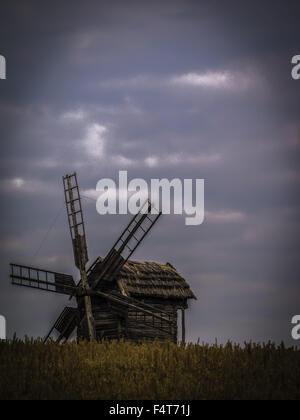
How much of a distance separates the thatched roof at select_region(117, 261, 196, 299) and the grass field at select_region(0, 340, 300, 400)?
34.7 feet

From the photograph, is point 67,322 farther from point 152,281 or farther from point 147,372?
point 147,372

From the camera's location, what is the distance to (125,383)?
14.1 metres

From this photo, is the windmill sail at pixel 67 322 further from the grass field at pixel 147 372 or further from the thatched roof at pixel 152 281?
the grass field at pixel 147 372

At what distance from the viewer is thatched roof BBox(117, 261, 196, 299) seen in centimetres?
2881

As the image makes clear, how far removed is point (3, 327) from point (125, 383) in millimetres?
11153

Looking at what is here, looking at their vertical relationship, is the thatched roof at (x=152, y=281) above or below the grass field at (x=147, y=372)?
above

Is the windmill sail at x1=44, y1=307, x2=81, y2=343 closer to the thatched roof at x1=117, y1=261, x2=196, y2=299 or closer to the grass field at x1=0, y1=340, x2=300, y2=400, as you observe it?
the thatched roof at x1=117, y1=261, x2=196, y2=299

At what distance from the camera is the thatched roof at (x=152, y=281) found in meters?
28.8

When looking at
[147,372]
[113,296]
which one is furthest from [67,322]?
[147,372]

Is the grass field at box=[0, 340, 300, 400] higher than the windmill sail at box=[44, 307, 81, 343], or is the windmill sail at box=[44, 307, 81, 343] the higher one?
the windmill sail at box=[44, 307, 81, 343]

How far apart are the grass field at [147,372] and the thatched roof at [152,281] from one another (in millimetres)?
10574
